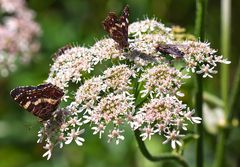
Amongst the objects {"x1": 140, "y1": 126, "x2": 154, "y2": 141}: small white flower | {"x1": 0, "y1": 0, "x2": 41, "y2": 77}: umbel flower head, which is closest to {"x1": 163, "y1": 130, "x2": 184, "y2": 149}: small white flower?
{"x1": 140, "y1": 126, "x2": 154, "y2": 141}: small white flower

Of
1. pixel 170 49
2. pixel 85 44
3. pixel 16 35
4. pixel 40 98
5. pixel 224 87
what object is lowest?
pixel 40 98

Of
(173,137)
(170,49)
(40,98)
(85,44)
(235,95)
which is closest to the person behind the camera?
(173,137)

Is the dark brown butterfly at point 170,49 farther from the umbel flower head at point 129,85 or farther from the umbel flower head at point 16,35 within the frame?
the umbel flower head at point 16,35

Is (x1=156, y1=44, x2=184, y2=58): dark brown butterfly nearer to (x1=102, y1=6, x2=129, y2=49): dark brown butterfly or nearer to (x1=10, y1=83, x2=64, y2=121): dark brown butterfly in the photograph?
(x1=102, y1=6, x2=129, y2=49): dark brown butterfly

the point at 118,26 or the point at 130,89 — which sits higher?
the point at 118,26

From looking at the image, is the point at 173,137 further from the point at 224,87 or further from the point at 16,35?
the point at 16,35

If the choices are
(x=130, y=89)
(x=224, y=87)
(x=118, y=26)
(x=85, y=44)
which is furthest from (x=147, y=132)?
(x=85, y=44)

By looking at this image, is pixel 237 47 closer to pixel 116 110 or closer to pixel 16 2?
pixel 16 2
